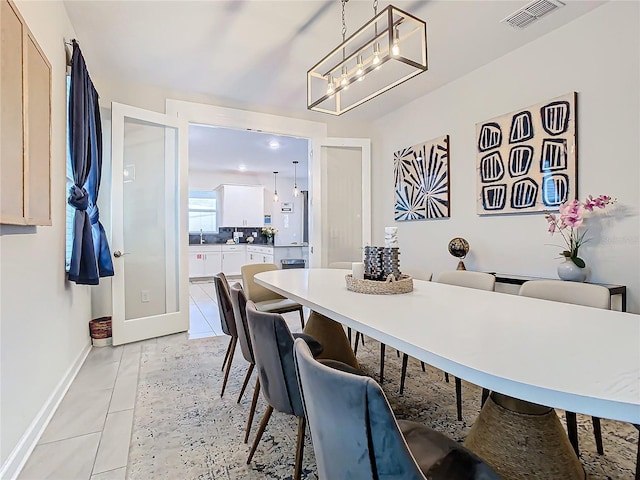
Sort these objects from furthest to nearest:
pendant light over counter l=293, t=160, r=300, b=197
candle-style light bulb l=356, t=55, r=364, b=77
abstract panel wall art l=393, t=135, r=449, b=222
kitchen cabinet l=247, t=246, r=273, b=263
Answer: pendant light over counter l=293, t=160, r=300, b=197 → kitchen cabinet l=247, t=246, r=273, b=263 → abstract panel wall art l=393, t=135, r=449, b=222 → candle-style light bulb l=356, t=55, r=364, b=77

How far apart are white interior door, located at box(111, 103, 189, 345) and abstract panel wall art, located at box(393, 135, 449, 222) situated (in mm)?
2531

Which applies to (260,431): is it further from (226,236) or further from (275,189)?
(275,189)

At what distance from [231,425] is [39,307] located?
125cm

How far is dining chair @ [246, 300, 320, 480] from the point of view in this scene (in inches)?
52.9

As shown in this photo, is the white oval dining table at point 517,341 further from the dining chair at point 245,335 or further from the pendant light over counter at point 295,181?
the pendant light over counter at point 295,181

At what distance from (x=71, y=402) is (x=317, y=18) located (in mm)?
3089

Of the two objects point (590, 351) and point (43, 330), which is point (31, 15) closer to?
point (43, 330)

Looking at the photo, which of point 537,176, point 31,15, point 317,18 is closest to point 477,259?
point 537,176

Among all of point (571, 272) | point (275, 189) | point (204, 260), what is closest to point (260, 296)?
point (571, 272)

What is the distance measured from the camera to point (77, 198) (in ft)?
8.50

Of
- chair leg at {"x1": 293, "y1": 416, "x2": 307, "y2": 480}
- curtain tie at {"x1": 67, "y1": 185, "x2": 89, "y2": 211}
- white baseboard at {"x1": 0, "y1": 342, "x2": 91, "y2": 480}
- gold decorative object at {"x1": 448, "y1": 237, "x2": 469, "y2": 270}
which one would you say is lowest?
white baseboard at {"x1": 0, "y1": 342, "x2": 91, "y2": 480}

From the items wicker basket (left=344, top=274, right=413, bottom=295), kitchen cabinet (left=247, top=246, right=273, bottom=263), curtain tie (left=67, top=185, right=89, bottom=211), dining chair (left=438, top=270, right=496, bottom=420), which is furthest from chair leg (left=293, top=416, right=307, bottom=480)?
kitchen cabinet (left=247, top=246, right=273, bottom=263)

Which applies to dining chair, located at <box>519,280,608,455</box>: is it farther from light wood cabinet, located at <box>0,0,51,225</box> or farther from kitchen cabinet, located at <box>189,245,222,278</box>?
kitchen cabinet, located at <box>189,245,222,278</box>

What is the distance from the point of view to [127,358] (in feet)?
10.1
